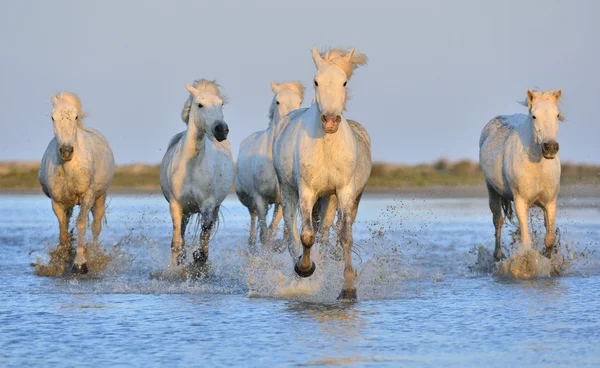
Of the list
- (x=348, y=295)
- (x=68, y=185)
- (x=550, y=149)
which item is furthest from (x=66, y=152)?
(x=550, y=149)

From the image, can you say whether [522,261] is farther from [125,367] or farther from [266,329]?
[125,367]

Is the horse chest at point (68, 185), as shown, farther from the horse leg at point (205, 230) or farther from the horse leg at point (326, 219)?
the horse leg at point (326, 219)

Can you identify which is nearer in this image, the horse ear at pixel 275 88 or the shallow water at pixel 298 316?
the shallow water at pixel 298 316

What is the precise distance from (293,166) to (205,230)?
3225 millimetres

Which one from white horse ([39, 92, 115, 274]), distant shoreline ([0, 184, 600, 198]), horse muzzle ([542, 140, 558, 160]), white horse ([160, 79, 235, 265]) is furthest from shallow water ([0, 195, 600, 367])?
distant shoreline ([0, 184, 600, 198])

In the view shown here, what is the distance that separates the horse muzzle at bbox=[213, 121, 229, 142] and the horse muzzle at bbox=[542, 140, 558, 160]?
3.62m

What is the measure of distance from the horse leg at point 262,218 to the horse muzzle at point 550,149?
3.69 m

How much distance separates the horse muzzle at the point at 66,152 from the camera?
42.7ft

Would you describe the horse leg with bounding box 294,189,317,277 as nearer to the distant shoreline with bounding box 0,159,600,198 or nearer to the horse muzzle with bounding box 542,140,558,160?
the horse muzzle with bounding box 542,140,558,160

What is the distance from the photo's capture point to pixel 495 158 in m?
13.7

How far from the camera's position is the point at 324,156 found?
9.98 meters

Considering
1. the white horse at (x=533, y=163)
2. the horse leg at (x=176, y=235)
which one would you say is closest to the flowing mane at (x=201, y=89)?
the horse leg at (x=176, y=235)

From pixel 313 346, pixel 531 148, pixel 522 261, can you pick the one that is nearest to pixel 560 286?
pixel 522 261

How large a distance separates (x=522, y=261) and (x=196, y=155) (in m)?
4.13
